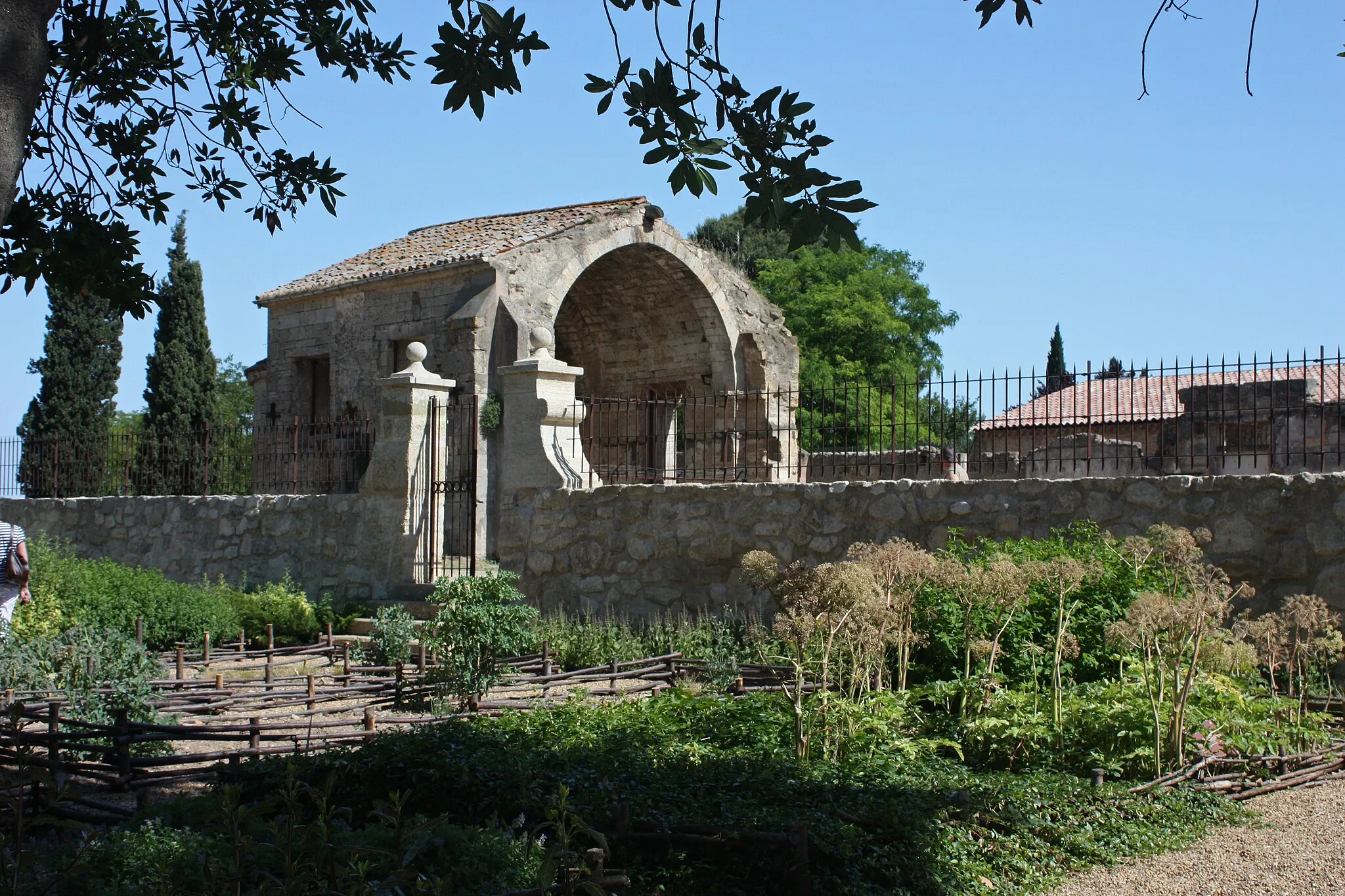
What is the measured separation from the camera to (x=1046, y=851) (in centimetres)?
435

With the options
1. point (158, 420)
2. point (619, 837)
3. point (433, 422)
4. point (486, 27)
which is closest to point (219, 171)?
point (486, 27)

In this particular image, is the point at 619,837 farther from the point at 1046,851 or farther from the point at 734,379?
the point at 734,379

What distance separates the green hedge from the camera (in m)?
9.95

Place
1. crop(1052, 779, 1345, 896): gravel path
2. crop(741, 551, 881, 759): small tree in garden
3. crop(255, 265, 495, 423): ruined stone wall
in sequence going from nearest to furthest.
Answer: crop(1052, 779, 1345, 896): gravel path
crop(741, 551, 881, 759): small tree in garden
crop(255, 265, 495, 423): ruined stone wall

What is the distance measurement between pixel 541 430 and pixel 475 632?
3.91 m

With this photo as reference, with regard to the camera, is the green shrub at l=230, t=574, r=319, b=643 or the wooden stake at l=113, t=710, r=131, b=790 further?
the green shrub at l=230, t=574, r=319, b=643

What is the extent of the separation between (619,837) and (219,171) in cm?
431

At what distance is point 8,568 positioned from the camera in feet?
28.0

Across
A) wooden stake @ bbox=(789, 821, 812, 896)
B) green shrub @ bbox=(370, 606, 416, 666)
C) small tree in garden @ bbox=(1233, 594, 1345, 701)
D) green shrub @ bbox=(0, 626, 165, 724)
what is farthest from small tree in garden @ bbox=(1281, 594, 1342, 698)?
green shrub @ bbox=(0, 626, 165, 724)

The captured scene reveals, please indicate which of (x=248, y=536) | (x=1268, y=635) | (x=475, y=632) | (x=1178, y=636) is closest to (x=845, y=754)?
(x=1178, y=636)

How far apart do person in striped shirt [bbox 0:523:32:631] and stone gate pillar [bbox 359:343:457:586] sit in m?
3.88

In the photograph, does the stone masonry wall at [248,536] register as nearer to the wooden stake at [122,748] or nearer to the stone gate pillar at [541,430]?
the stone gate pillar at [541,430]

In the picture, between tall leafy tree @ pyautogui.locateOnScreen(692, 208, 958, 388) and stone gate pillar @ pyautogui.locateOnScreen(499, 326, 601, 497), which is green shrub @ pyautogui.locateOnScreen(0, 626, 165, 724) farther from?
tall leafy tree @ pyautogui.locateOnScreen(692, 208, 958, 388)

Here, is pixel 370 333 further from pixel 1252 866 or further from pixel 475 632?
pixel 1252 866
